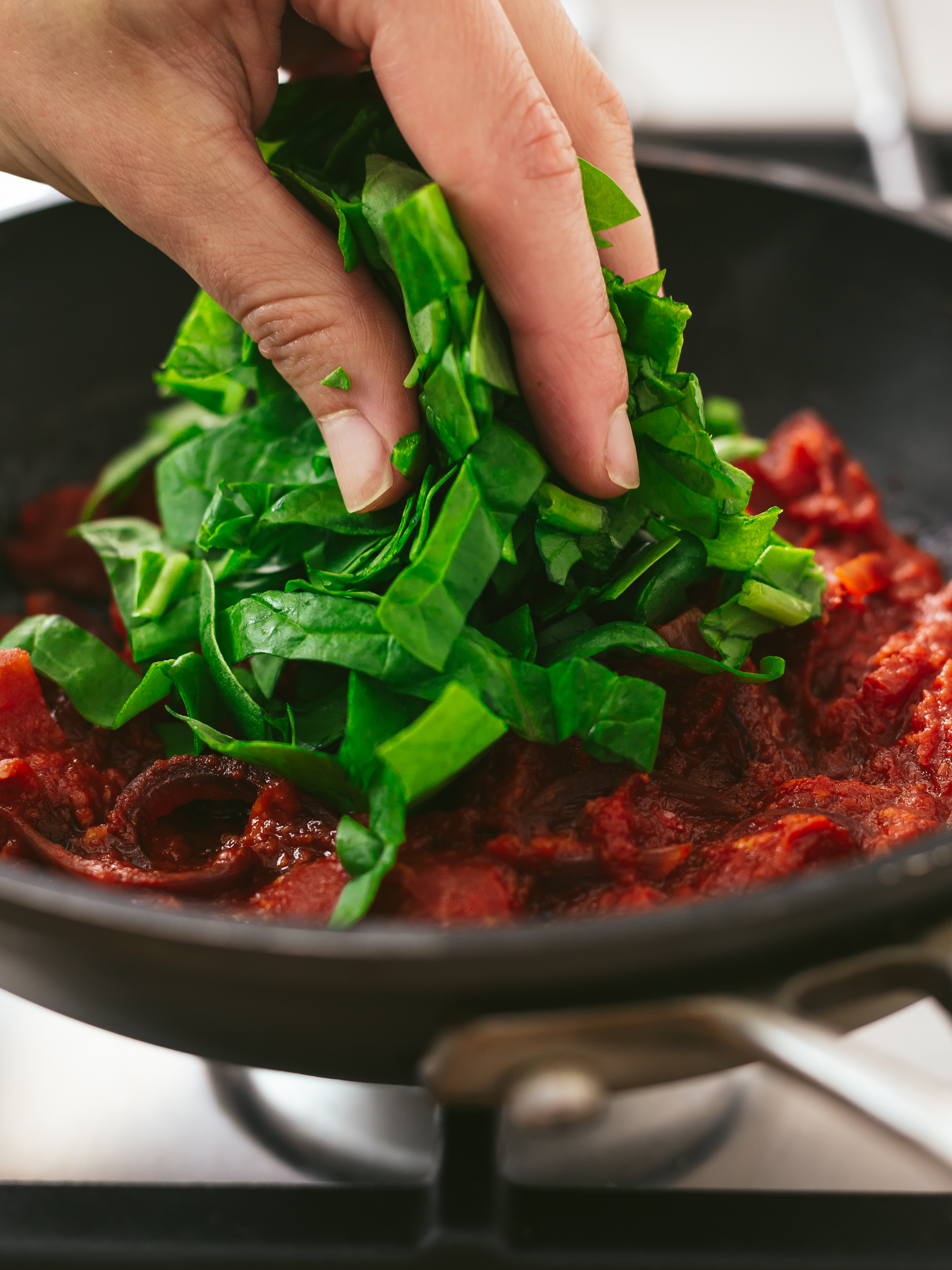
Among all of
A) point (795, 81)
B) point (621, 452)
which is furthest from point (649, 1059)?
point (795, 81)

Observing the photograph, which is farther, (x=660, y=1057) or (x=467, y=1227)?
(x=467, y=1227)

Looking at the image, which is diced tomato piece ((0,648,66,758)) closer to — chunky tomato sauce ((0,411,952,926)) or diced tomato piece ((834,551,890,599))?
chunky tomato sauce ((0,411,952,926))

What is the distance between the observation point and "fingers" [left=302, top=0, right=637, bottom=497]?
1.34m

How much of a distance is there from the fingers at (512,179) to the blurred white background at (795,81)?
2.39 m

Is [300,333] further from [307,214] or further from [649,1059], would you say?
[649,1059]

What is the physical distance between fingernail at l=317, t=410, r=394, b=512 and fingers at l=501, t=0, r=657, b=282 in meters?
0.54

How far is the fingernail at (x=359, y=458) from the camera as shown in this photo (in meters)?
1.48

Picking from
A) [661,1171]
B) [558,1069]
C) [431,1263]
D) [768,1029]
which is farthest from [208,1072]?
[768,1029]

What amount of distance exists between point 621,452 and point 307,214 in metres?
0.55

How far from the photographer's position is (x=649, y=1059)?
110 centimetres

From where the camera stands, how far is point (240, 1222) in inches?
55.1

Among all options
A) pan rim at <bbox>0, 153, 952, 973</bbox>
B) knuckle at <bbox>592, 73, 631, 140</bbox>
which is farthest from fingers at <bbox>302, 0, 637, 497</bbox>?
pan rim at <bbox>0, 153, 952, 973</bbox>

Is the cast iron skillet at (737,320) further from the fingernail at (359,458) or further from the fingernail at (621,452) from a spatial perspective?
the fingernail at (621,452)

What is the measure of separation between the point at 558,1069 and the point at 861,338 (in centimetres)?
192
